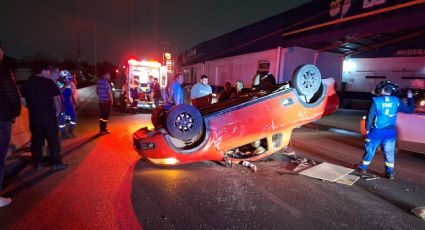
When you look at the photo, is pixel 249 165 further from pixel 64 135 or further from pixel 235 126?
pixel 64 135

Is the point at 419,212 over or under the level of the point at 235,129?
under

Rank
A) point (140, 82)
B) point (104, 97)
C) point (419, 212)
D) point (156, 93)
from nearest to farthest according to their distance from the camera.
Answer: point (419, 212), point (104, 97), point (156, 93), point (140, 82)

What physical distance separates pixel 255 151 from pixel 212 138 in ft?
3.06

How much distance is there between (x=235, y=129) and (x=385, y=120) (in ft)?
7.78

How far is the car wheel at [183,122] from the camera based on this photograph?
4.48 meters

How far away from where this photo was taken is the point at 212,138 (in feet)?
15.6

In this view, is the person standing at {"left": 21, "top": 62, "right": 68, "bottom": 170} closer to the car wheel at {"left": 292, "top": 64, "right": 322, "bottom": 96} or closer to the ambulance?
the car wheel at {"left": 292, "top": 64, "right": 322, "bottom": 96}

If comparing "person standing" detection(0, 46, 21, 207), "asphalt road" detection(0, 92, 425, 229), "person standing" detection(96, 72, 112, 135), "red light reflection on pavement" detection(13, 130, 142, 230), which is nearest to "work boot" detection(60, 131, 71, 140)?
"person standing" detection(96, 72, 112, 135)

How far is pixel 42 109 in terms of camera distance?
15.8 feet

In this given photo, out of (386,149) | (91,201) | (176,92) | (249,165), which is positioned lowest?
(91,201)

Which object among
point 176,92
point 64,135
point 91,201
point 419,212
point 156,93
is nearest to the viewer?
point 419,212

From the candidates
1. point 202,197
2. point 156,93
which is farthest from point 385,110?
point 156,93

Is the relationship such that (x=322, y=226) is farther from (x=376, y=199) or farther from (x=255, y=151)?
(x=255, y=151)

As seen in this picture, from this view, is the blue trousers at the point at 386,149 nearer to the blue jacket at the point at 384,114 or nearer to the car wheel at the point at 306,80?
the blue jacket at the point at 384,114
